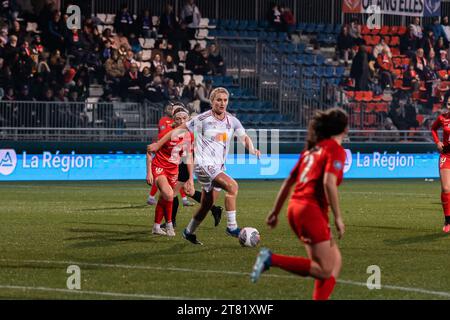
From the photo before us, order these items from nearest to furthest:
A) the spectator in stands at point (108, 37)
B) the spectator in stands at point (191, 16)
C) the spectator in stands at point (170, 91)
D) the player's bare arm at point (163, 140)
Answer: the player's bare arm at point (163, 140)
the spectator in stands at point (108, 37)
the spectator in stands at point (170, 91)
the spectator in stands at point (191, 16)

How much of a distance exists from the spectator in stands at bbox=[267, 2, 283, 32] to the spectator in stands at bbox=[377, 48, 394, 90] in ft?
12.1

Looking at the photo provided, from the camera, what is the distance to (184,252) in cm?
1395

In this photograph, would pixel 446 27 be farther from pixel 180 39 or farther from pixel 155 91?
pixel 155 91

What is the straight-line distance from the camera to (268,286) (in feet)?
35.9

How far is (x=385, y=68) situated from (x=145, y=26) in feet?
29.7

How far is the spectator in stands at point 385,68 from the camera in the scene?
1494 inches

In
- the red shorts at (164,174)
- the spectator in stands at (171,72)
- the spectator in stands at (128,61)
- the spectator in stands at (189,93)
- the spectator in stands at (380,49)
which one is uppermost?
the spectator in stands at (380,49)

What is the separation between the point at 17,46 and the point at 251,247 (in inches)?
696

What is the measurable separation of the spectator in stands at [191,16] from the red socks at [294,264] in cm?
2711

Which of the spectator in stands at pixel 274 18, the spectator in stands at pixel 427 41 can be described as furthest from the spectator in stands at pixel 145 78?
the spectator in stands at pixel 427 41

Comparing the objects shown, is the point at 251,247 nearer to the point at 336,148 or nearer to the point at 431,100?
the point at 336,148

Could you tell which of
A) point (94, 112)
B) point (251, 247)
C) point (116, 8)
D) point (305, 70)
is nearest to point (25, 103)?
point (94, 112)

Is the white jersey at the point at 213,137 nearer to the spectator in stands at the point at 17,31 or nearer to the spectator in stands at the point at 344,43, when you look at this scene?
the spectator in stands at the point at 17,31

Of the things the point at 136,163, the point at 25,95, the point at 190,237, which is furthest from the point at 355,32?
the point at 190,237
